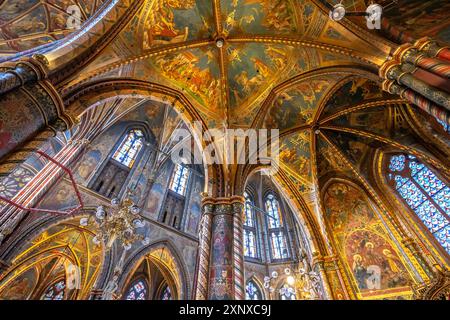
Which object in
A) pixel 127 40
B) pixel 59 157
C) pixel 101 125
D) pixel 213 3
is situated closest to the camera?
pixel 127 40

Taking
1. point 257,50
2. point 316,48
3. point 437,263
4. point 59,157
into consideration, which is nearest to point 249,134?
point 257,50

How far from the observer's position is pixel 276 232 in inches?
673

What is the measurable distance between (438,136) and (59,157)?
1510cm

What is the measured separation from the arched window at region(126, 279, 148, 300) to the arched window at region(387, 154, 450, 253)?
544 inches

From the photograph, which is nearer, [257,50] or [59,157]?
[257,50]

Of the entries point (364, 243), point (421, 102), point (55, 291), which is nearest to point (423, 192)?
point (364, 243)

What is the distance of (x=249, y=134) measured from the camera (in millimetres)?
9180

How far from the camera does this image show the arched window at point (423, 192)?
326 inches

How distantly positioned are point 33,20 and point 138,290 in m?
Answer: 13.3

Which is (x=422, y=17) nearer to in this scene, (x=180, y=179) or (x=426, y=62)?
(x=426, y=62)

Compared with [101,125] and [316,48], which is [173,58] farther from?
[101,125]

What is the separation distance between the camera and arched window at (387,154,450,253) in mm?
8281

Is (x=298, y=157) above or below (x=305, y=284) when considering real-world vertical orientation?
above
